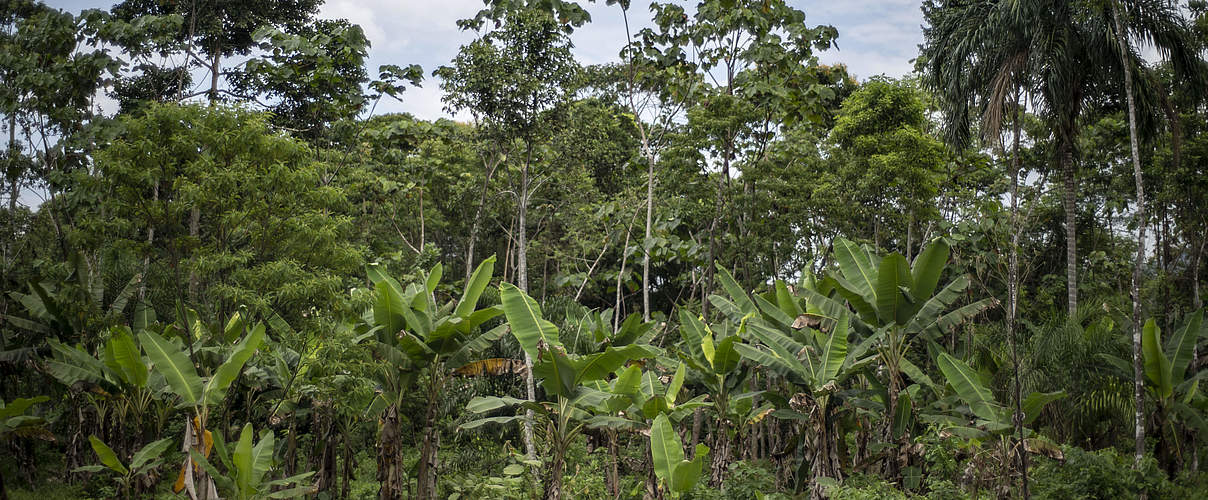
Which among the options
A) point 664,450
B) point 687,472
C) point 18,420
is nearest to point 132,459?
point 18,420

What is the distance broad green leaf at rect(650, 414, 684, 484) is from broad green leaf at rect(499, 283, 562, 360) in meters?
1.32

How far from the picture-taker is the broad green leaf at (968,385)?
7.04m

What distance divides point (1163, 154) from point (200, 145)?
1412 centimetres

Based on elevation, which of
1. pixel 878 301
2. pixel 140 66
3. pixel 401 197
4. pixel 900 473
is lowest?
pixel 900 473

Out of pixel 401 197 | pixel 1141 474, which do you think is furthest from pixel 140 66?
pixel 1141 474

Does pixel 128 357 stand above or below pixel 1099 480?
above

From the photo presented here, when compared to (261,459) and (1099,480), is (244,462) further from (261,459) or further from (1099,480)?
(1099,480)

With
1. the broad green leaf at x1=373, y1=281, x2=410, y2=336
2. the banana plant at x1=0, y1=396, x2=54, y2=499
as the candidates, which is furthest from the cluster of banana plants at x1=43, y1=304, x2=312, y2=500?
the broad green leaf at x1=373, y1=281, x2=410, y2=336

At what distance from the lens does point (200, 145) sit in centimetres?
707

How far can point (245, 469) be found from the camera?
21.0 ft

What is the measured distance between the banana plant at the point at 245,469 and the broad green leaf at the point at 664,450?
3352 millimetres

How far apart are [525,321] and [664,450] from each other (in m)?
1.86

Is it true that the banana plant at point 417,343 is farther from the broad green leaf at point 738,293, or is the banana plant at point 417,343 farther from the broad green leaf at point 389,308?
the broad green leaf at point 738,293

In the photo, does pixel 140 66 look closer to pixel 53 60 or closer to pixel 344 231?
pixel 53 60
